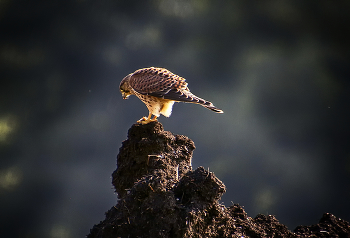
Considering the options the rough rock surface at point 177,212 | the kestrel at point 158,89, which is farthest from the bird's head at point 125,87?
the rough rock surface at point 177,212

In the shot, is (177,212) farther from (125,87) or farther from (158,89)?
(125,87)

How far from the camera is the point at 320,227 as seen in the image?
264cm

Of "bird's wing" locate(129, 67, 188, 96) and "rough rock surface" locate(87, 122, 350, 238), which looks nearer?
"rough rock surface" locate(87, 122, 350, 238)

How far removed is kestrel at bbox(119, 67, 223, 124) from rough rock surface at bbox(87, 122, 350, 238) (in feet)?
2.65

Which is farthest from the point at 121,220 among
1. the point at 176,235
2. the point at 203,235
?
the point at 203,235

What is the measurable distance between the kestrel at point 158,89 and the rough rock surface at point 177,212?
808 millimetres

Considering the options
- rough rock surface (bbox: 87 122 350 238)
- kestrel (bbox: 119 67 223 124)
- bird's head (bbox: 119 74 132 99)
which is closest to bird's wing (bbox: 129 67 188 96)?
kestrel (bbox: 119 67 223 124)

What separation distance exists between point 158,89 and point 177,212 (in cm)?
182

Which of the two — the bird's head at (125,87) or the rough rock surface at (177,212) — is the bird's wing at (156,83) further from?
the rough rock surface at (177,212)

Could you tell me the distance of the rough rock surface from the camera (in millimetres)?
2135

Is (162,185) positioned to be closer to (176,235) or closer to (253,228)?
(176,235)

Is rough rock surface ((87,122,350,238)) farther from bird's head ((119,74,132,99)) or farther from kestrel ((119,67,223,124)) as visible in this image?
bird's head ((119,74,132,99))

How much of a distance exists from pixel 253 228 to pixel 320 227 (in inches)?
24.3

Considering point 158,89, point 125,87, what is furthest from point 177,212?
point 125,87
